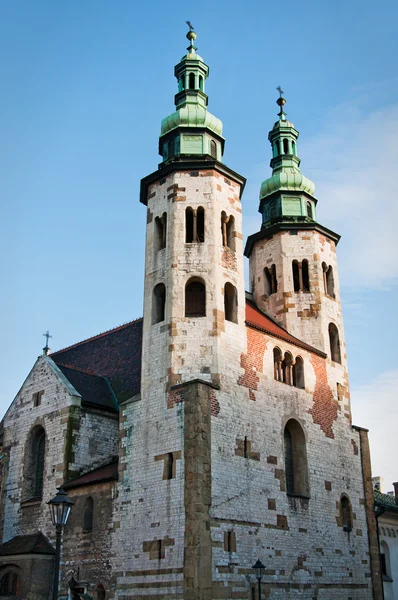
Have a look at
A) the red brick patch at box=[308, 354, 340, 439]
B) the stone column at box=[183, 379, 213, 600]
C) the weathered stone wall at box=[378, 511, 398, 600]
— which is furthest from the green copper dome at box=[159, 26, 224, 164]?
the weathered stone wall at box=[378, 511, 398, 600]

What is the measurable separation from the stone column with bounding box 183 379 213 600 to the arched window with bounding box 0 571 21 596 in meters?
7.27

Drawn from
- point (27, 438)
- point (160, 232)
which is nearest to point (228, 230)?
point (160, 232)

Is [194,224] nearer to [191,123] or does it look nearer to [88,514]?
[191,123]

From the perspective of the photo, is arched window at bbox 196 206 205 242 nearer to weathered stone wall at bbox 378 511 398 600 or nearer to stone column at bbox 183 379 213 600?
stone column at bbox 183 379 213 600

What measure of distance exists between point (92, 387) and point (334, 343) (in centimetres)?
1128

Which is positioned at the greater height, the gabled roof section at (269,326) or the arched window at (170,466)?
the gabled roof section at (269,326)

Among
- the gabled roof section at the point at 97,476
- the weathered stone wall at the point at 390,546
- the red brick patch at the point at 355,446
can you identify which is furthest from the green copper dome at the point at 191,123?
the weathered stone wall at the point at 390,546

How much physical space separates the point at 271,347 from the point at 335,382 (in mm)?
4957

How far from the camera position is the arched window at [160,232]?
26.8 meters

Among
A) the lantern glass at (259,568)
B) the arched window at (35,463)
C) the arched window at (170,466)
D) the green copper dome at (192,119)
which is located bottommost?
the lantern glass at (259,568)

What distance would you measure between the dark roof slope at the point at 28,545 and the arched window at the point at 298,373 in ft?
37.3

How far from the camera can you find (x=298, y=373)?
91.4 feet

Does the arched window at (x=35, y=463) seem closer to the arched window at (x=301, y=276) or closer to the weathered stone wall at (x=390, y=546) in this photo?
the arched window at (x=301, y=276)

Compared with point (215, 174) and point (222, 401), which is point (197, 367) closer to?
point (222, 401)
